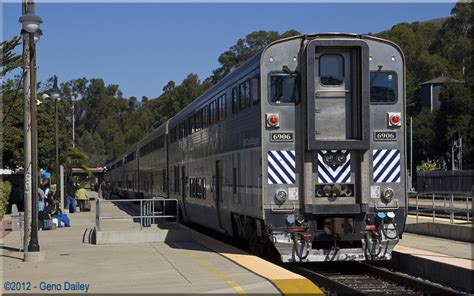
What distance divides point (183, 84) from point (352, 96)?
97961mm

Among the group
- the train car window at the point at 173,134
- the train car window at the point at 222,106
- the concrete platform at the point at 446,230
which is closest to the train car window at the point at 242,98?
the train car window at the point at 222,106

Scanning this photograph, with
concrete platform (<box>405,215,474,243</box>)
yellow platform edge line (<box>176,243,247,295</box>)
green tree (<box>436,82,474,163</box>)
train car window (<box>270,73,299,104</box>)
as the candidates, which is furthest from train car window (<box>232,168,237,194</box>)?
green tree (<box>436,82,474,163</box>)

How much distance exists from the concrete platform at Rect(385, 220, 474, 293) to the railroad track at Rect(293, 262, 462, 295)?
399 mm

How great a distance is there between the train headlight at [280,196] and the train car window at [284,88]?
1.69m

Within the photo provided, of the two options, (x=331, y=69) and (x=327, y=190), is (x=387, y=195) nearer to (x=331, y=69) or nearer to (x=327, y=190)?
(x=327, y=190)

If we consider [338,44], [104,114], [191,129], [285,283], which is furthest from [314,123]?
[104,114]

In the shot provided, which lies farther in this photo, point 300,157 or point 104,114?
point 104,114

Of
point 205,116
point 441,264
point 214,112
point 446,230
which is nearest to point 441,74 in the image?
point 446,230

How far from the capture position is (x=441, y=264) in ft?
40.7

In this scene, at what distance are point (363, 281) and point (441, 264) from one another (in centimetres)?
139

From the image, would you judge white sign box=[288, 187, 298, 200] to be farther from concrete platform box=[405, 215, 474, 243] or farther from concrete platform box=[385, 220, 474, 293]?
concrete platform box=[405, 215, 474, 243]

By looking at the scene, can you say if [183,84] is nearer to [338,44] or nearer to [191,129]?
[191,129]

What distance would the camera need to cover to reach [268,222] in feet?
42.7

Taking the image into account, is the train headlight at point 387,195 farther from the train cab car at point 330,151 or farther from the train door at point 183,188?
the train door at point 183,188
